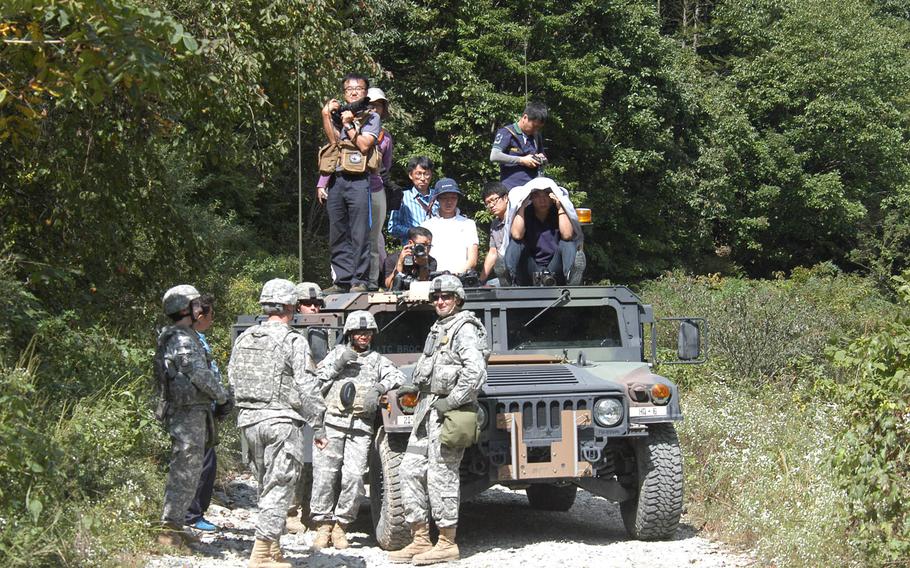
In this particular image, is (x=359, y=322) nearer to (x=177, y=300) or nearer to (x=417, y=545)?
(x=177, y=300)

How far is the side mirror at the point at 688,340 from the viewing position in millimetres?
8570

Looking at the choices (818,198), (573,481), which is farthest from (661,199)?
(573,481)

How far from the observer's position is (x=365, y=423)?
812cm

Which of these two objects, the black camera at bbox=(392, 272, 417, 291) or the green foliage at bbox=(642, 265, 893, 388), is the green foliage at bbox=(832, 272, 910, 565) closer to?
the black camera at bbox=(392, 272, 417, 291)

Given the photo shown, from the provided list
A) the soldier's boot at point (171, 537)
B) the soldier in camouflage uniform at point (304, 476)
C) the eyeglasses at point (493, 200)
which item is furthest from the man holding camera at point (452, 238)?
the soldier's boot at point (171, 537)

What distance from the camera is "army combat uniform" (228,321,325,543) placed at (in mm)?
6973

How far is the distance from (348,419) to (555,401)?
138cm

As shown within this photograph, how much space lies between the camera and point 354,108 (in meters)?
9.81

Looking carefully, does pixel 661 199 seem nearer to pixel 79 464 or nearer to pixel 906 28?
pixel 906 28

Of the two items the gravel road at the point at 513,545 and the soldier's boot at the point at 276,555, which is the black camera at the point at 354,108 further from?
the soldier's boot at the point at 276,555

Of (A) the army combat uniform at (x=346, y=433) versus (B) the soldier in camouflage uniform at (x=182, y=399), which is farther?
(A) the army combat uniform at (x=346, y=433)

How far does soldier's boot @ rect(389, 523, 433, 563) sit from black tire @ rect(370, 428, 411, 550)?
0.13m

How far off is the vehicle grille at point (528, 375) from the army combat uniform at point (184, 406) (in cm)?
183

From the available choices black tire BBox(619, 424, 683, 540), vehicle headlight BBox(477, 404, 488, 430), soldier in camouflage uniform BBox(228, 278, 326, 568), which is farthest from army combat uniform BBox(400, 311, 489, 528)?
black tire BBox(619, 424, 683, 540)
